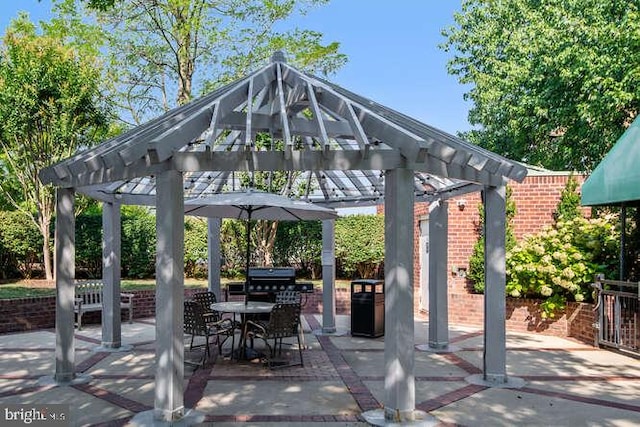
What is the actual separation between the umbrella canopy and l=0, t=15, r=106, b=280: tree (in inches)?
281

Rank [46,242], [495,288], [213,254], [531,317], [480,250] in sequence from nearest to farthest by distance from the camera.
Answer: [495,288], [531,317], [213,254], [480,250], [46,242]

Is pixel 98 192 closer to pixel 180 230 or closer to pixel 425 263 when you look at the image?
pixel 180 230

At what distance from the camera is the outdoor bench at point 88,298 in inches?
423

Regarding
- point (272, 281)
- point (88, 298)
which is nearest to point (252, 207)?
point (272, 281)

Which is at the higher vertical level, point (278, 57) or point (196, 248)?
point (278, 57)

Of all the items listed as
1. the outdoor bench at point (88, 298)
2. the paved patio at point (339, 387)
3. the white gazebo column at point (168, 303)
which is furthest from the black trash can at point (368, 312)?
the white gazebo column at point (168, 303)

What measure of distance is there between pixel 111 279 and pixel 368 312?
462 cm

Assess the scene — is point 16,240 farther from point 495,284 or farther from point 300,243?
point 495,284

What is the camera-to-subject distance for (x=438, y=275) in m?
8.69

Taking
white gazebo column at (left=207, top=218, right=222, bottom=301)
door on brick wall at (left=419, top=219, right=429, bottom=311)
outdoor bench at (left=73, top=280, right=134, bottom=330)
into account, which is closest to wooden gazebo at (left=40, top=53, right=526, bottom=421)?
white gazebo column at (left=207, top=218, right=222, bottom=301)

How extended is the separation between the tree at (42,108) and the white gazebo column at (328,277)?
785cm

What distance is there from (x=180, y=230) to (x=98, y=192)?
3719mm

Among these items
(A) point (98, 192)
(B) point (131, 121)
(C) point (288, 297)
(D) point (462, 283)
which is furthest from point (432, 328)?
(B) point (131, 121)

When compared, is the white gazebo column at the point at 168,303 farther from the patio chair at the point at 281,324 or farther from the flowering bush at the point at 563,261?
the flowering bush at the point at 563,261
